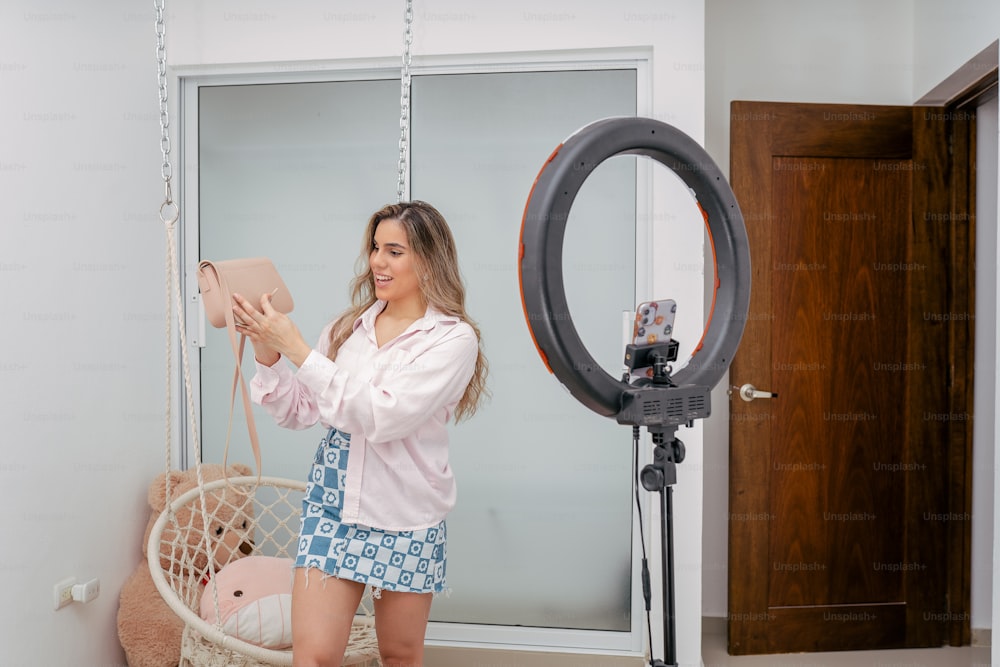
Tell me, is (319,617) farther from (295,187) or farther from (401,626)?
(295,187)

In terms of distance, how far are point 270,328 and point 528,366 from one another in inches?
47.6

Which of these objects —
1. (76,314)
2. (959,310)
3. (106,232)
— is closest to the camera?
(76,314)

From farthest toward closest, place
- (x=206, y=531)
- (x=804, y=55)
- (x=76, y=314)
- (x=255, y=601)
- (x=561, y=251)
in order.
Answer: (x=804, y=55)
(x=76, y=314)
(x=255, y=601)
(x=206, y=531)
(x=561, y=251)

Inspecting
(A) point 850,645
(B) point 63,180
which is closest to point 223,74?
(B) point 63,180

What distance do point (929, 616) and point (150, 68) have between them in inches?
132

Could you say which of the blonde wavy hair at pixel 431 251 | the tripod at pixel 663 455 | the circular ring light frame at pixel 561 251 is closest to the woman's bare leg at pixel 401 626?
the blonde wavy hair at pixel 431 251

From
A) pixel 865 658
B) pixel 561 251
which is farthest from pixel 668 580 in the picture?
pixel 865 658

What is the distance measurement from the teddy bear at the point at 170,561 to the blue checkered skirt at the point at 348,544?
717 millimetres

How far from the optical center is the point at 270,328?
58.4 inches

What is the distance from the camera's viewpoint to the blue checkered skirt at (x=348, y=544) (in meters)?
1.55

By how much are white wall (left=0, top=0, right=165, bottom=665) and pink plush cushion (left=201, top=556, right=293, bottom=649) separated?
0.42 meters

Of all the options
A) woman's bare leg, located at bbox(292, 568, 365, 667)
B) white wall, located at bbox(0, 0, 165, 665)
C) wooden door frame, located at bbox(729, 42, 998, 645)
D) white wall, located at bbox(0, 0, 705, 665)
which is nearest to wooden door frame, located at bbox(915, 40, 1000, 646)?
wooden door frame, located at bbox(729, 42, 998, 645)

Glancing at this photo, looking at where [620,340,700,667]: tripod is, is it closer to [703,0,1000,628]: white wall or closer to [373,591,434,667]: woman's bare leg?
[373,591,434,667]: woman's bare leg

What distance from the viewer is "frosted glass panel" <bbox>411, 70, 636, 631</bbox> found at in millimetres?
2514
